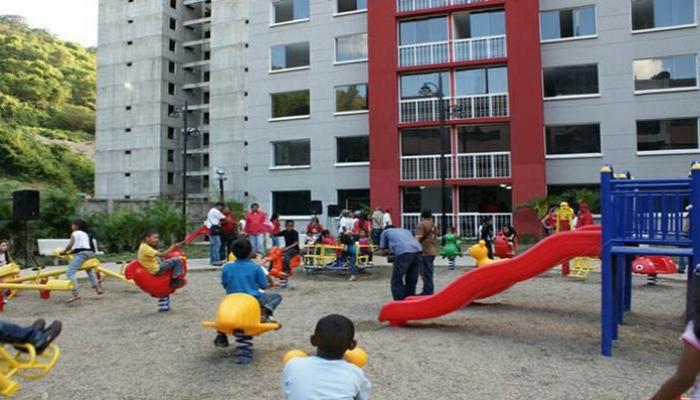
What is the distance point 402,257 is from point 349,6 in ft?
80.3

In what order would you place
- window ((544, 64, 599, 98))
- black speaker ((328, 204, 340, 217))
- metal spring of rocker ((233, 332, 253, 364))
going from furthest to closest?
black speaker ((328, 204, 340, 217)) → window ((544, 64, 599, 98)) → metal spring of rocker ((233, 332, 253, 364))

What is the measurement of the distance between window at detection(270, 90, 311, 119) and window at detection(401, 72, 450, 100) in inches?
227

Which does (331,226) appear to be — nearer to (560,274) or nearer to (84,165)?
(560,274)

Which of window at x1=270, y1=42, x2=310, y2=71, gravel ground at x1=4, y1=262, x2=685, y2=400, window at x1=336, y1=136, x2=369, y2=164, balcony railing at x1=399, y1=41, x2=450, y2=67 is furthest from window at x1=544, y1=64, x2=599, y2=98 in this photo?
gravel ground at x1=4, y1=262, x2=685, y2=400

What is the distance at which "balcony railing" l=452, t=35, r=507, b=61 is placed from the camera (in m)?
26.5

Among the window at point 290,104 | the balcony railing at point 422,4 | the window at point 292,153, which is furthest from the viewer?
the window at point 290,104

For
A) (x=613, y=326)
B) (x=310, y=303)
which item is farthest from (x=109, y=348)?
(x=613, y=326)

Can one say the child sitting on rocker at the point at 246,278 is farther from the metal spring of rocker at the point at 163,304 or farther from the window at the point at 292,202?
the window at the point at 292,202

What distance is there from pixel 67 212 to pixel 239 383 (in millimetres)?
18416

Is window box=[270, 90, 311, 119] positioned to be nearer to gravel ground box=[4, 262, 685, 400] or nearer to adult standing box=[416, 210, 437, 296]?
gravel ground box=[4, 262, 685, 400]

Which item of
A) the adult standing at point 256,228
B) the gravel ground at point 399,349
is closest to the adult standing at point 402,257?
the gravel ground at point 399,349

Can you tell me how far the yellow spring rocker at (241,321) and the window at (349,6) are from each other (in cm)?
2673

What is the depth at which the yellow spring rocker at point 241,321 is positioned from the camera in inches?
233

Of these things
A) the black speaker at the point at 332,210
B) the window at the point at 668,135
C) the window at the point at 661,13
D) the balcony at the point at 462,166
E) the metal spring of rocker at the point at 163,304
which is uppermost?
the window at the point at 661,13
